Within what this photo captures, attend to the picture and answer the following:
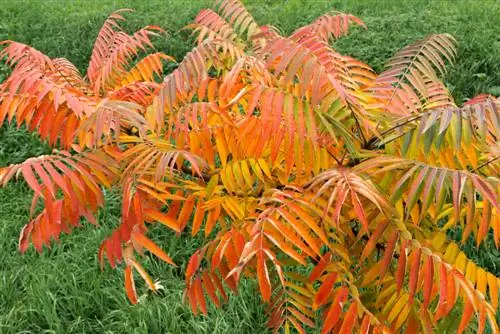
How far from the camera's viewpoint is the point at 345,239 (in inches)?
71.5

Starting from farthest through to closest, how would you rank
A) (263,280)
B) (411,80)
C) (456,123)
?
1. (411,80)
2. (456,123)
3. (263,280)

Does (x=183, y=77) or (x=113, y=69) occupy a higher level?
(x=183, y=77)

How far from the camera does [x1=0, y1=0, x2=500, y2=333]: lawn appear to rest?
109 inches

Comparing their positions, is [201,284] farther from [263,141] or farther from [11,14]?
A: [11,14]

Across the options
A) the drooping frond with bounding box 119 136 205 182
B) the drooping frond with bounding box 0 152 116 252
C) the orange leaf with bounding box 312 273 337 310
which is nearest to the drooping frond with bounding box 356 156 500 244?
the orange leaf with bounding box 312 273 337 310

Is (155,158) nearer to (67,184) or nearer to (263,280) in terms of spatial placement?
(67,184)

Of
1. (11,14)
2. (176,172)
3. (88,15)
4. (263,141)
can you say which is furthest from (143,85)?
(11,14)

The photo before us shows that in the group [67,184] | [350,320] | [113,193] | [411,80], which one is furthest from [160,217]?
[113,193]

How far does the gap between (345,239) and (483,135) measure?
54 centimetres

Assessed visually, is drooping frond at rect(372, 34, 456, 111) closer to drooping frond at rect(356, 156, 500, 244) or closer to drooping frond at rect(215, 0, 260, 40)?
drooping frond at rect(356, 156, 500, 244)

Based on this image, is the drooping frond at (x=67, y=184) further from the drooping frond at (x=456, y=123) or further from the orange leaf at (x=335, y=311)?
the drooping frond at (x=456, y=123)

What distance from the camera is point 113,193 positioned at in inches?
152

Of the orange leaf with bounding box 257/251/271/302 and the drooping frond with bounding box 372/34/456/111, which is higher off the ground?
the drooping frond with bounding box 372/34/456/111

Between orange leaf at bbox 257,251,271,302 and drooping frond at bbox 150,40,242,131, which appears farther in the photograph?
drooping frond at bbox 150,40,242,131
